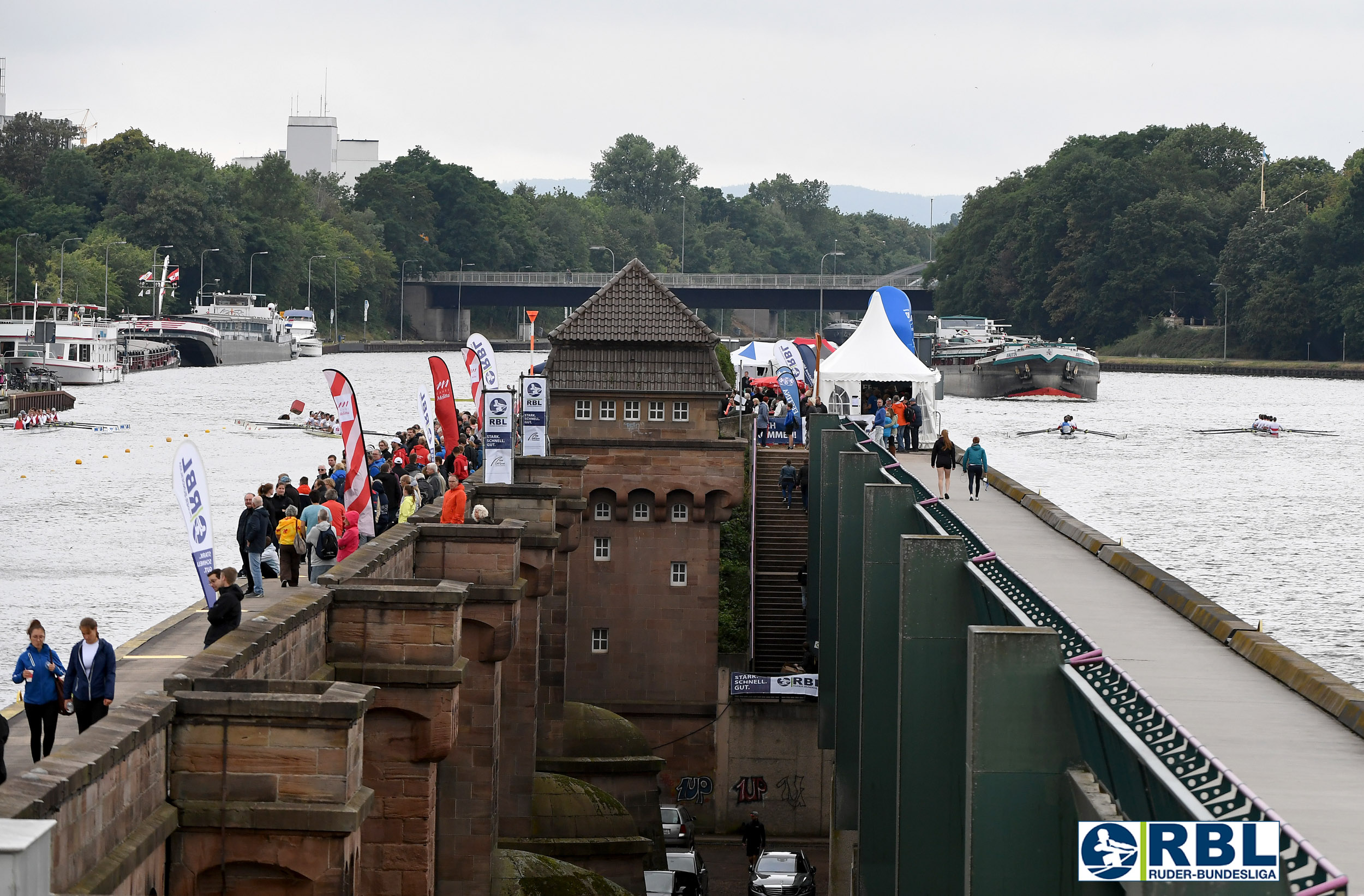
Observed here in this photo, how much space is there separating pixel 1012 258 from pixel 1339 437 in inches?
3575

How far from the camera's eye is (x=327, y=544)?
2147 centimetres

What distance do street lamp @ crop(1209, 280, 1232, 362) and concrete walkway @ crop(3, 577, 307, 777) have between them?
538 ft

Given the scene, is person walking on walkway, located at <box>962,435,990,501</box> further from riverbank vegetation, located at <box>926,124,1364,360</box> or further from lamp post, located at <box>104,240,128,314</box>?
riverbank vegetation, located at <box>926,124,1364,360</box>

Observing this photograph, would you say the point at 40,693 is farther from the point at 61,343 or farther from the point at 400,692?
the point at 61,343

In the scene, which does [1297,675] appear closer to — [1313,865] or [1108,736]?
[1108,736]

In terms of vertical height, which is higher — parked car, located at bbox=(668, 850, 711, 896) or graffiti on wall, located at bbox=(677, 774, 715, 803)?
parked car, located at bbox=(668, 850, 711, 896)

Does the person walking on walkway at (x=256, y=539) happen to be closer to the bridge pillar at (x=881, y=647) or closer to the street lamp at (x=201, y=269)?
the bridge pillar at (x=881, y=647)

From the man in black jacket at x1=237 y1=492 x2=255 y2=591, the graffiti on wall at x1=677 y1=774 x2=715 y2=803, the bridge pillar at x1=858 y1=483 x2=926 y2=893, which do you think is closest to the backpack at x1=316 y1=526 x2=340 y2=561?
the man in black jacket at x1=237 y1=492 x2=255 y2=591

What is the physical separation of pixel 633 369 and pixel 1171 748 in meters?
39.5

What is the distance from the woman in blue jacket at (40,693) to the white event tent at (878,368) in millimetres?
38570

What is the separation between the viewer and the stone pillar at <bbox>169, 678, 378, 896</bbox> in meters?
12.8

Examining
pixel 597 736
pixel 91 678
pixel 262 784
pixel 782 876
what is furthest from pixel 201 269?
pixel 262 784

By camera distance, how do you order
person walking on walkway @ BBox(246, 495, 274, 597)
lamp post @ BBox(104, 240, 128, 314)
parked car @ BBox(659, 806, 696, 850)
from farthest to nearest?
lamp post @ BBox(104, 240, 128, 314), parked car @ BBox(659, 806, 696, 850), person walking on walkway @ BBox(246, 495, 274, 597)

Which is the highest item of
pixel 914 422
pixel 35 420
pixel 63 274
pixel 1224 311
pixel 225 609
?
pixel 63 274
